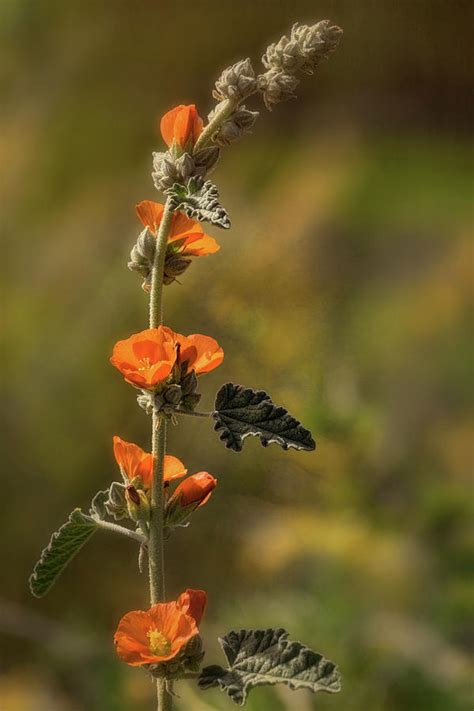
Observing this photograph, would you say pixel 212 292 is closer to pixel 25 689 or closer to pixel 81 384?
pixel 81 384

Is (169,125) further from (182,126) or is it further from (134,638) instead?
(134,638)

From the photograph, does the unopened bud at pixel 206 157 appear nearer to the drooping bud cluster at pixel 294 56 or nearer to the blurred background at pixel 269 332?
the drooping bud cluster at pixel 294 56

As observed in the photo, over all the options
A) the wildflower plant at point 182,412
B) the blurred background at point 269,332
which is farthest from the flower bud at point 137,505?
the blurred background at point 269,332

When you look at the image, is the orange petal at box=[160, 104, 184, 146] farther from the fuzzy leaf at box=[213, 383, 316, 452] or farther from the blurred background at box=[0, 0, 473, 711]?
the blurred background at box=[0, 0, 473, 711]

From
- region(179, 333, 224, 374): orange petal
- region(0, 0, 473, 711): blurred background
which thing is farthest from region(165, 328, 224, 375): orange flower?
region(0, 0, 473, 711): blurred background

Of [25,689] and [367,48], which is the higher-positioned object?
[367,48]

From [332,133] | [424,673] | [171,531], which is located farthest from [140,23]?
[171,531]

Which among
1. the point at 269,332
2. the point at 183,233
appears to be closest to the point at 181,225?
the point at 183,233
